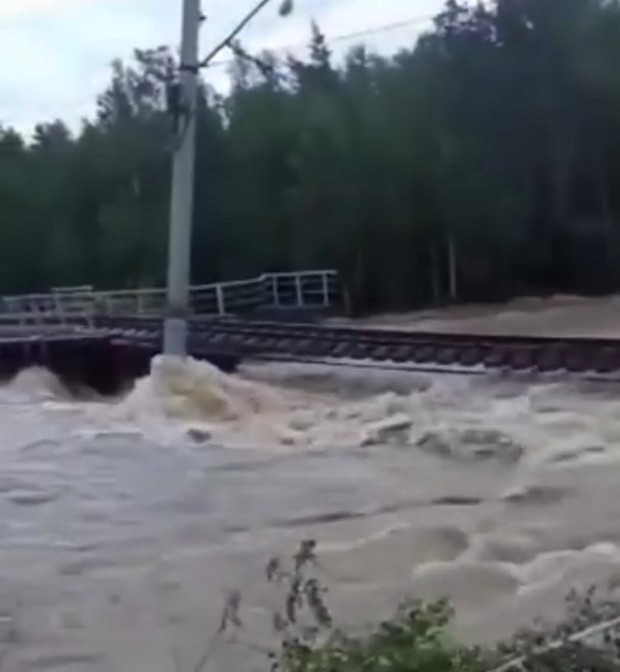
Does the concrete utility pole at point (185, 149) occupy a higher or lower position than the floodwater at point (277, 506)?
higher

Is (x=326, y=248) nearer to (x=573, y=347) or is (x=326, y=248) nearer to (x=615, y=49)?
(x=615, y=49)

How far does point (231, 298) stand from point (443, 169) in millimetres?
7284

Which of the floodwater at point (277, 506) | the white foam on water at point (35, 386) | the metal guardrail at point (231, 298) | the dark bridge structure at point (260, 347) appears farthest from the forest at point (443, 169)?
the floodwater at point (277, 506)

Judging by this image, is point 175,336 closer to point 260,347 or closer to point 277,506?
point 260,347

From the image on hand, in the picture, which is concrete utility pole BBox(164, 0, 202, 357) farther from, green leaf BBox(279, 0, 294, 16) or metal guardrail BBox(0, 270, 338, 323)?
metal guardrail BBox(0, 270, 338, 323)

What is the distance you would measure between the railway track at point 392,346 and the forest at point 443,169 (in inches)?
555

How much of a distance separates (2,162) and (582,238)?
1962cm

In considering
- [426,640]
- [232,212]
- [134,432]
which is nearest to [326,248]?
[232,212]

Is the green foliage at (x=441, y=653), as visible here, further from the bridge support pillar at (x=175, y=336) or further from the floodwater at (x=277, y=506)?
the bridge support pillar at (x=175, y=336)

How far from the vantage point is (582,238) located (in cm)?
3809

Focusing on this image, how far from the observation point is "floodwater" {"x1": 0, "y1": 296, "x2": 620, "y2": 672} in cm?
660

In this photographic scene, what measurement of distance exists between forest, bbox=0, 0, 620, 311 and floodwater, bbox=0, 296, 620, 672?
20.8 meters

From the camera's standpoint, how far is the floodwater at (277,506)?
6.60 meters

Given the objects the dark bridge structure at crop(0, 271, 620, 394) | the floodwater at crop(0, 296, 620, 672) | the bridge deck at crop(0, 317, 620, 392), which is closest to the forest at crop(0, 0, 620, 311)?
the dark bridge structure at crop(0, 271, 620, 394)
